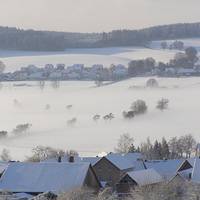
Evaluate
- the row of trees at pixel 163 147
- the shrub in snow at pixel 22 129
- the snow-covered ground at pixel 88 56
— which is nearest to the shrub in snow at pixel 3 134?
the shrub in snow at pixel 22 129

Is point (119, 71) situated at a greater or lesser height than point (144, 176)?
lesser

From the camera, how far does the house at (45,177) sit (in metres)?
29.2

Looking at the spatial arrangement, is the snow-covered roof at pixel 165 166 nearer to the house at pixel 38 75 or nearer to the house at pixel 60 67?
the house at pixel 38 75

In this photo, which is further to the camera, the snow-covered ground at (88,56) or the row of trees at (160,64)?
the snow-covered ground at (88,56)

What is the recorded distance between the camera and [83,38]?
524 feet

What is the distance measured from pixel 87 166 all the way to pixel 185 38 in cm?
12298

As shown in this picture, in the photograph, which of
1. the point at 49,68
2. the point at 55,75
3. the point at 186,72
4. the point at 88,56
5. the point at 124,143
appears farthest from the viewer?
the point at 88,56

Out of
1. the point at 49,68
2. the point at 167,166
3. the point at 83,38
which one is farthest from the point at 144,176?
the point at 83,38

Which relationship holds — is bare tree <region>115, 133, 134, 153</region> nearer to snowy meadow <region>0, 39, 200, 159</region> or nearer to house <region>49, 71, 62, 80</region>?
snowy meadow <region>0, 39, 200, 159</region>

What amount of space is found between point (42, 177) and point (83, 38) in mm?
130854

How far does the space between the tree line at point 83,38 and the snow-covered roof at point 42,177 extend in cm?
10860

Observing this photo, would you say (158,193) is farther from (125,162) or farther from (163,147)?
(163,147)

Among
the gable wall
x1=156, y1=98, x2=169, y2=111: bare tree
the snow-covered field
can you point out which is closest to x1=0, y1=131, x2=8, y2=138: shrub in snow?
the snow-covered field

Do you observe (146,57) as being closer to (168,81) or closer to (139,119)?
(168,81)
